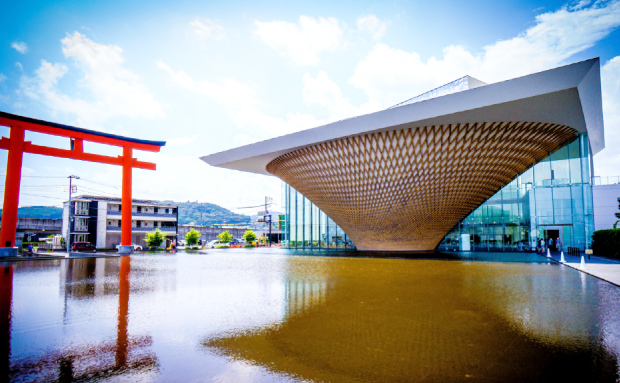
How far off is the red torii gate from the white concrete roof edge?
8.46 m

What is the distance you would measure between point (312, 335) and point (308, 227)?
113 ft

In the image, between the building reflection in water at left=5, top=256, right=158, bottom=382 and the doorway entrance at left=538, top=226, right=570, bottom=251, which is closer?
the building reflection in water at left=5, top=256, right=158, bottom=382

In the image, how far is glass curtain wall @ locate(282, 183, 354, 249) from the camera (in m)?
37.6

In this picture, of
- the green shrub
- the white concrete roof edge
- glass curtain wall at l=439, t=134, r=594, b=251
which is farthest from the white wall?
the green shrub

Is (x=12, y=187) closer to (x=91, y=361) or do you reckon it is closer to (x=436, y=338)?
(x=91, y=361)

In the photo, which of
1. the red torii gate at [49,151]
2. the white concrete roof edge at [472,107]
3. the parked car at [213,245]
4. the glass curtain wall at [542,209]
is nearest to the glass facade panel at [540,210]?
the glass curtain wall at [542,209]

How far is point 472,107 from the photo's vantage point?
15602 millimetres

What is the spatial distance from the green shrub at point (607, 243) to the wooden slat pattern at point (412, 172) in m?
5.91

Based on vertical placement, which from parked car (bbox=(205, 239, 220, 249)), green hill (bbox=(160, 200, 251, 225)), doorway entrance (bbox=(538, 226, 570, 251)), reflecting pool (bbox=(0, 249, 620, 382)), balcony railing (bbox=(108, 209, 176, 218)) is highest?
green hill (bbox=(160, 200, 251, 225))

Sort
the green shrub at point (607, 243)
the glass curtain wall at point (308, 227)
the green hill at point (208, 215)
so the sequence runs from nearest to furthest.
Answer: the green shrub at point (607, 243)
the glass curtain wall at point (308, 227)
the green hill at point (208, 215)

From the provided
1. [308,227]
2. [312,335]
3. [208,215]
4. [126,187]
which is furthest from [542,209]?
[208,215]

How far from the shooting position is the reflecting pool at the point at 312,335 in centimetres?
339

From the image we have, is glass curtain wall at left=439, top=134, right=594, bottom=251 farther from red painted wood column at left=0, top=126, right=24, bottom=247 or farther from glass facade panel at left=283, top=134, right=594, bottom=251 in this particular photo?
red painted wood column at left=0, top=126, right=24, bottom=247

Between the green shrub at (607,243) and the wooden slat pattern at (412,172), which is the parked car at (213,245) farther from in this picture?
the green shrub at (607,243)
